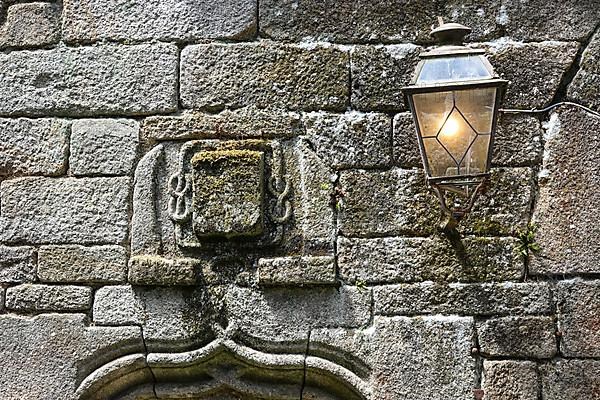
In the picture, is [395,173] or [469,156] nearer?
[469,156]

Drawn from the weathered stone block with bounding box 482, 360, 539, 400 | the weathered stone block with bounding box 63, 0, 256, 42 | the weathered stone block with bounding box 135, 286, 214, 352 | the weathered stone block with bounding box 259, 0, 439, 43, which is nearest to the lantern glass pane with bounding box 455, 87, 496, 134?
the weathered stone block with bounding box 259, 0, 439, 43

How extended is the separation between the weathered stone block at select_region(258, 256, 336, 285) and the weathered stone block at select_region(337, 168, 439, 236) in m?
0.18

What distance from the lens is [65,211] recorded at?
11.7 ft

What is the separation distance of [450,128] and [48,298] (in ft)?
6.17

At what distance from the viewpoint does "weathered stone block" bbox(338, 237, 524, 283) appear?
3377mm

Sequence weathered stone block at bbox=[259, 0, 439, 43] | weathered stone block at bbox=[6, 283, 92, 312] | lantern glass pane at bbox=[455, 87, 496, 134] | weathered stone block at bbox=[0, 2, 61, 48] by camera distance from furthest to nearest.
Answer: weathered stone block at bbox=[0, 2, 61, 48] < weathered stone block at bbox=[259, 0, 439, 43] < weathered stone block at bbox=[6, 283, 92, 312] < lantern glass pane at bbox=[455, 87, 496, 134]

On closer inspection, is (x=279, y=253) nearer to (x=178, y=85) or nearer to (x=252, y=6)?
(x=178, y=85)

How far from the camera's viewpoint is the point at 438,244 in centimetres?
341

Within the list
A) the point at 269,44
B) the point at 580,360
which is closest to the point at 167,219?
the point at 269,44

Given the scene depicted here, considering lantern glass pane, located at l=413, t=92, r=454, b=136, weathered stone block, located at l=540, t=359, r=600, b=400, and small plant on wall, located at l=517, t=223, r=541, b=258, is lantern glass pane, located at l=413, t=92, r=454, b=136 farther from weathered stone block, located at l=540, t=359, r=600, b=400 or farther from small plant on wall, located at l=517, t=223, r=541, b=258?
weathered stone block, located at l=540, t=359, r=600, b=400

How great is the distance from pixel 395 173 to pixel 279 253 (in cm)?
61

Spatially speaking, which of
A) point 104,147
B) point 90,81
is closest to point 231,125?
point 104,147

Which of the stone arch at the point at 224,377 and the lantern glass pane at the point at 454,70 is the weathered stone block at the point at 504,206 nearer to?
the lantern glass pane at the point at 454,70

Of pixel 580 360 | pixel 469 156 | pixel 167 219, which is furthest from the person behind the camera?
pixel 167 219
